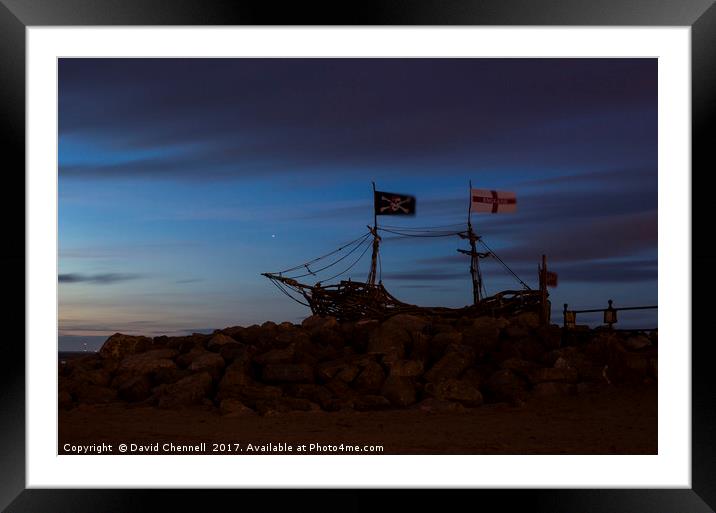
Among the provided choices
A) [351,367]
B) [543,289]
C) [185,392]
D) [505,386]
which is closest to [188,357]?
[185,392]

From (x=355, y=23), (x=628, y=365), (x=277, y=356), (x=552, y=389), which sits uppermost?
(x=355, y=23)

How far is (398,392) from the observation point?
42.4 feet

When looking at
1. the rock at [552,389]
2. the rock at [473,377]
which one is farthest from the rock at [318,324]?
the rock at [552,389]

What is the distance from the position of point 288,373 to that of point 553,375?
495 cm

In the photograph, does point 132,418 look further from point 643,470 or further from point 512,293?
point 512,293

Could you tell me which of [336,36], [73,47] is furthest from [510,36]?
[73,47]

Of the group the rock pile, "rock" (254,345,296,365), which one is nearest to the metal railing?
the rock pile

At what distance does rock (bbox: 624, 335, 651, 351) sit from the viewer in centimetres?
1669

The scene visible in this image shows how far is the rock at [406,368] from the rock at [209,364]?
322cm

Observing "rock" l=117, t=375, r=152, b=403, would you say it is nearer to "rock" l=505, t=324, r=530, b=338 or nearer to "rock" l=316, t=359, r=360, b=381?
→ "rock" l=316, t=359, r=360, b=381

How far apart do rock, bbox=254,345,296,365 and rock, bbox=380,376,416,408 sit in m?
1.98

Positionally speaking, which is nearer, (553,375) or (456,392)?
(456,392)

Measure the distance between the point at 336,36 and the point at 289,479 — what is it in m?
4.30

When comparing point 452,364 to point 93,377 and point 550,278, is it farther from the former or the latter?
point 93,377
